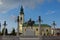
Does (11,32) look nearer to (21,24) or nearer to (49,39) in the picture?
(21,24)

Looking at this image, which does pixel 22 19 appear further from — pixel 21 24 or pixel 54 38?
pixel 54 38

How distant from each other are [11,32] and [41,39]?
39478mm

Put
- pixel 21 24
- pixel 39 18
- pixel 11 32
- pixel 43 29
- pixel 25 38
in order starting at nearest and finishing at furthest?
1. pixel 25 38
2. pixel 39 18
3. pixel 11 32
4. pixel 43 29
5. pixel 21 24

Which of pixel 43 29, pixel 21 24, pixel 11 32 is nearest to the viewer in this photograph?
pixel 11 32

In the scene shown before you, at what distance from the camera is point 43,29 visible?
104 m

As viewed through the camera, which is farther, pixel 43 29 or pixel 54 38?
pixel 43 29

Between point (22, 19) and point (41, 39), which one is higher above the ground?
point (22, 19)

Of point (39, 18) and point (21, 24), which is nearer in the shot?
point (39, 18)

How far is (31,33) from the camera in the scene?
59.1 m

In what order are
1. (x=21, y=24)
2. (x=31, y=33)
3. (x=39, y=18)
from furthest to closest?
(x=21, y=24) < (x=39, y=18) < (x=31, y=33)

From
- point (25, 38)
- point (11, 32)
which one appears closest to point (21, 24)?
point (11, 32)

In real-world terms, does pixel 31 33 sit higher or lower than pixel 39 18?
lower

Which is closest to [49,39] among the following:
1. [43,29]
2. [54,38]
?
[54,38]

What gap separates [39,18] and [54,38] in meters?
13.3
